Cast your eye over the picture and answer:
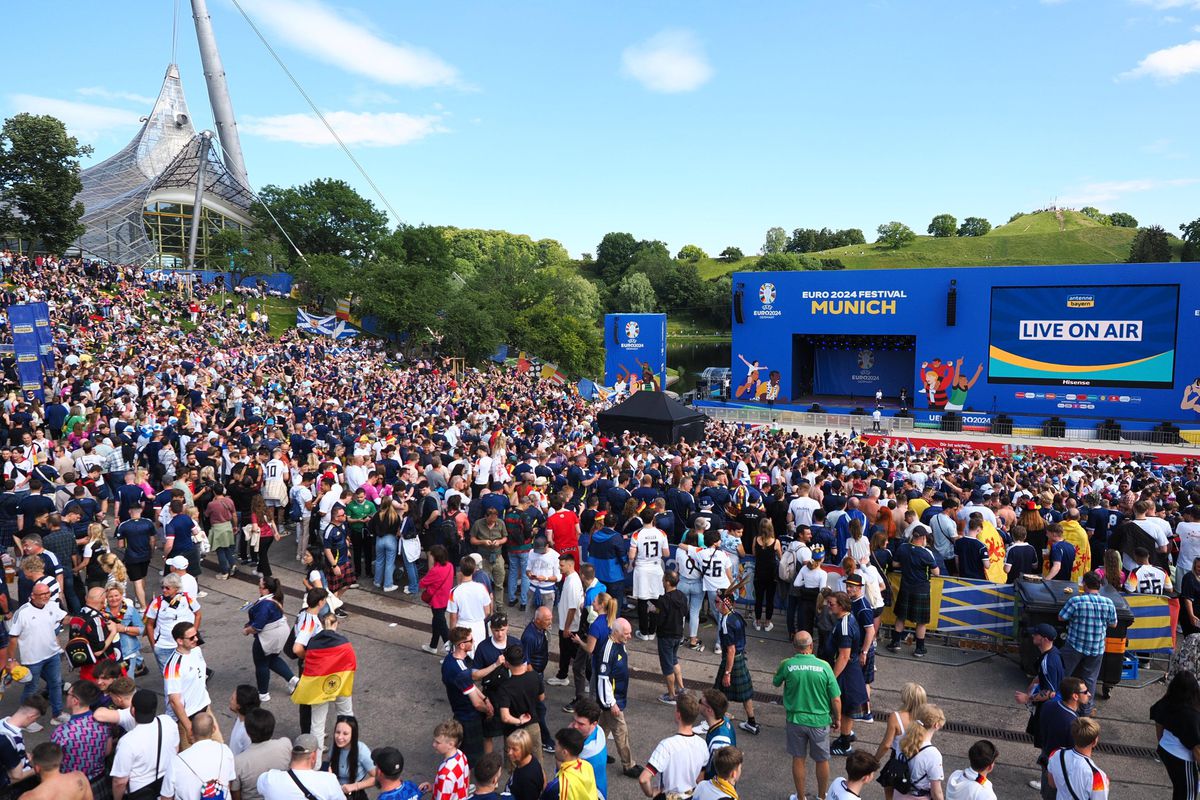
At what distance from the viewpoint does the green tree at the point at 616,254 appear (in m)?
98.6

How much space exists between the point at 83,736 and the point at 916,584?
767 centimetres

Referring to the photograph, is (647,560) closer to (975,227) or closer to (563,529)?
(563,529)

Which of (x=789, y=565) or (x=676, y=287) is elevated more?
(x=676, y=287)

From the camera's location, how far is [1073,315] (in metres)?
31.3

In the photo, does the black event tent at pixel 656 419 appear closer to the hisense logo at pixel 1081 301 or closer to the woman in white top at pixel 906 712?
the woman in white top at pixel 906 712

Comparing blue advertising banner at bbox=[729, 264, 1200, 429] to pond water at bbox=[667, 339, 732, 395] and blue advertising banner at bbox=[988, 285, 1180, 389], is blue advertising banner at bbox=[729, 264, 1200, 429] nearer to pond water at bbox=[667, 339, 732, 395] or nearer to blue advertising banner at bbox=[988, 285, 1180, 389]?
blue advertising banner at bbox=[988, 285, 1180, 389]

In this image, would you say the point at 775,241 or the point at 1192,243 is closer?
the point at 1192,243

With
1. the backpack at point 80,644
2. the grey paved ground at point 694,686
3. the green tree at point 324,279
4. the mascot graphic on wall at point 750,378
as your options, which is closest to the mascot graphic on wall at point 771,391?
the mascot graphic on wall at point 750,378

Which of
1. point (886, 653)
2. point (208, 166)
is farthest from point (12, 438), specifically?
point (208, 166)

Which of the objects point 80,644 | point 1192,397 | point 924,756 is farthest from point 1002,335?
point 80,644

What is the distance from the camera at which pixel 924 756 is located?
4.53 meters

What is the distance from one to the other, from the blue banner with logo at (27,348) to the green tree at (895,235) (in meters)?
103

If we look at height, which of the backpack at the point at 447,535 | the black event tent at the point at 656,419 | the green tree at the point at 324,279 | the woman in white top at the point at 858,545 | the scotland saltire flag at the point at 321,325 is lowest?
the backpack at the point at 447,535

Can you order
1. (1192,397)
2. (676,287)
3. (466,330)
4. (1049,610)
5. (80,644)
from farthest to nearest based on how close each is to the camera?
(676,287) < (466,330) < (1192,397) < (1049,610) < (80,644)
